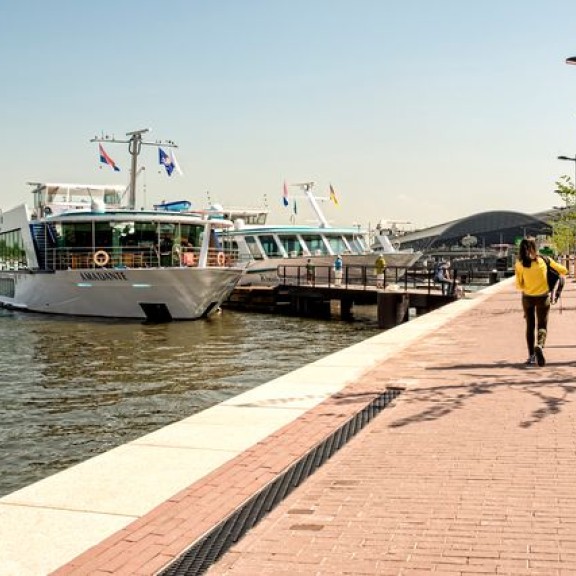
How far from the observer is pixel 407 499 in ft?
17.4

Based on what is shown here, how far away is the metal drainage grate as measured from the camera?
428cm

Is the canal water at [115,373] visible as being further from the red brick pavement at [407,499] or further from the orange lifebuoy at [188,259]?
the red brick pavement at [407,499]

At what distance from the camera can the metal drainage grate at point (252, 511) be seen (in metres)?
4.28

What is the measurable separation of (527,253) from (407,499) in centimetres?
667

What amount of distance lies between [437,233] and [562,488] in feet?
459

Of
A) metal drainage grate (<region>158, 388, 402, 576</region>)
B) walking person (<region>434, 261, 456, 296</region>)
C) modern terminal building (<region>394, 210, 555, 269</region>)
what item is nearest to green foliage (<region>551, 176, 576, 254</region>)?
walking person (<region>434, 261, 456, 296</region>)

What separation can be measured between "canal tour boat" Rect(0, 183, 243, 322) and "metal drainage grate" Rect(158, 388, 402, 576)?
2418cm

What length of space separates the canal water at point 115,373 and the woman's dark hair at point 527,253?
548 cm

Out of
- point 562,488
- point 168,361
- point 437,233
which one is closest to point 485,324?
point 168,361

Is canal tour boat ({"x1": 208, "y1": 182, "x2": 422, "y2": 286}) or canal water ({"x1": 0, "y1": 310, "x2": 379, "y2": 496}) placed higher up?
canal tour boat ({"x1": 208, "y1": 182, "x2": 422, "y2": 286})

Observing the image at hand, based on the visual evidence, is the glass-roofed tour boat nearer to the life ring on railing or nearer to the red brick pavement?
the life ring on railing

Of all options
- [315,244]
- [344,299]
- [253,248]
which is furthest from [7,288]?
[315,244]

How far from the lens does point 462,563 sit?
414 cm

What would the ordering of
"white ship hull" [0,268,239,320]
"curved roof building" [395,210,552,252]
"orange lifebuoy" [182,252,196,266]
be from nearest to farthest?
1. "white ship hull" [0,268,239,320]
2. "orange lifebuoy" [182,252,196,266]
3. "curved roof building" [395,210,552,252]
